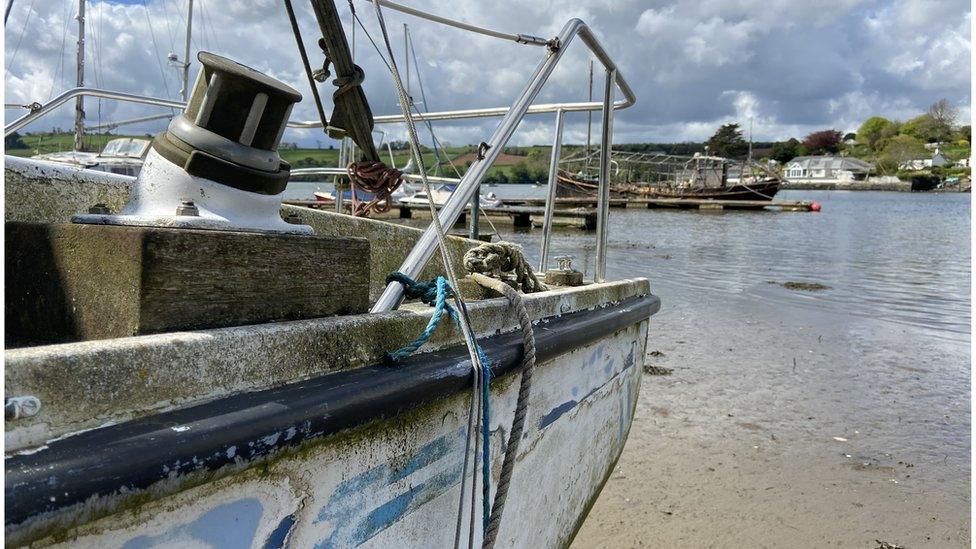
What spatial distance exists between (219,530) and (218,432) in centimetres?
20

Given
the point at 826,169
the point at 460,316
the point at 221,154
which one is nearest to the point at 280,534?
the point at 460,316

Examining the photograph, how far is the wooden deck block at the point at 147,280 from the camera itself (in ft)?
4.48

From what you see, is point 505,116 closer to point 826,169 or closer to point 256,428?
point 256,428

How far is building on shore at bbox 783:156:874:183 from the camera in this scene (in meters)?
114

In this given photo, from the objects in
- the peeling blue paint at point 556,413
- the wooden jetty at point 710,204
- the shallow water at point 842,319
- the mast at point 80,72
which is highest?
the mast at point 80,72

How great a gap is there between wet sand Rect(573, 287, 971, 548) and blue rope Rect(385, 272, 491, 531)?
175 cm

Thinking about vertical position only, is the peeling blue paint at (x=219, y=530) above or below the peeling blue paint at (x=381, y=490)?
above

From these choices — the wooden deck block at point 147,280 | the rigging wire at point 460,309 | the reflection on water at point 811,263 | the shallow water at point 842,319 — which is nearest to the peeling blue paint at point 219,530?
the wooden deck block at point 147,280

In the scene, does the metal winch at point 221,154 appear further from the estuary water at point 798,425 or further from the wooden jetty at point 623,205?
the wooden jetty at point 623,205

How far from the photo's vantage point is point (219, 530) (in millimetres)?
1246

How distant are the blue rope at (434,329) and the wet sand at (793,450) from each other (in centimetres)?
175

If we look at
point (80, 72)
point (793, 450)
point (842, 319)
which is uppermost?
point (80, 72)

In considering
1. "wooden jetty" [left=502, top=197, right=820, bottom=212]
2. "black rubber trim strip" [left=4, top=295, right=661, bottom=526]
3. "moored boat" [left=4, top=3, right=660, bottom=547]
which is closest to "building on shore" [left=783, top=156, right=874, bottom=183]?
"wooden jetty" [left=502, top=197, right=820, bottom=212]

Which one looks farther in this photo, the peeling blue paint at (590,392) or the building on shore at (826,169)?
the building on shore at (826,169)
